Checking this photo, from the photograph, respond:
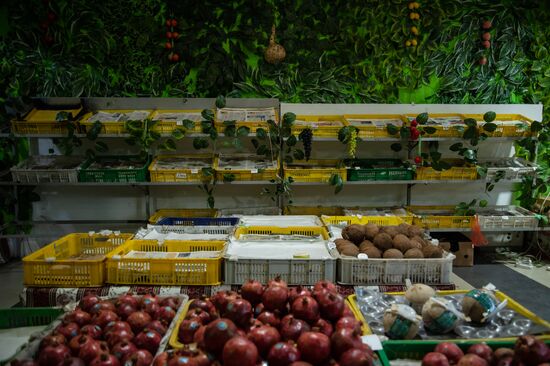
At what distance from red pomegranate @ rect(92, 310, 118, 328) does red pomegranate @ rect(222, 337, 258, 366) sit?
0.71 m

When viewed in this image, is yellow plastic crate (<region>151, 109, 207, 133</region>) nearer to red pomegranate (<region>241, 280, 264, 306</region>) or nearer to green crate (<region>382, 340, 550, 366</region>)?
red pomegranate (<region>241, 280, 264, 306</region>)

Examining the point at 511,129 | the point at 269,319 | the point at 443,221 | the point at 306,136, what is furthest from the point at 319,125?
the point at 269,319

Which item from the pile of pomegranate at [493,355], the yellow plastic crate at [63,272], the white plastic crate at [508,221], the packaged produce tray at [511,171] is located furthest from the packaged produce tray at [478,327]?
the packaged produce tray at [511,171]

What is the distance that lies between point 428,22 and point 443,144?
1.46 meters

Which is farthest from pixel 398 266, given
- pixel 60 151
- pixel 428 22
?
pixel 60 151

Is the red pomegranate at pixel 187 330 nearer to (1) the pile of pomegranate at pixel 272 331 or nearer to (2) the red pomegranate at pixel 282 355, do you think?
(1) the pile of pomegranate at pixel 272 331

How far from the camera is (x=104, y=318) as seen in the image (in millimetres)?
2047

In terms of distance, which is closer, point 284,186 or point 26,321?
point 26,321

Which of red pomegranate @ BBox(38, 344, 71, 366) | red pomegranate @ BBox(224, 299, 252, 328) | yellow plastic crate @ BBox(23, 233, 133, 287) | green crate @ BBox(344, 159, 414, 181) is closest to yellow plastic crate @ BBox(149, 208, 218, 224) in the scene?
green crate @ BBox(344, 159, 414, 181)

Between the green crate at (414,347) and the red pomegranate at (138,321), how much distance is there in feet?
3.39

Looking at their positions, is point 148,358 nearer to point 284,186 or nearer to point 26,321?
point 26,321

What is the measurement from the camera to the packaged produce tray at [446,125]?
5.04 metres

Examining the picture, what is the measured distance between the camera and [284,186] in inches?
196

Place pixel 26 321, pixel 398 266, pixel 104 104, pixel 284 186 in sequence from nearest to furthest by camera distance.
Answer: pixel 26 321
pixel 398 266
pixel 284 186
pixel 104 104
